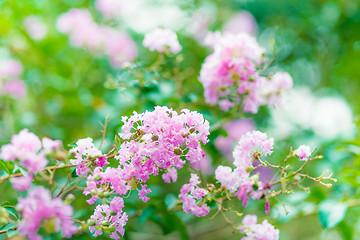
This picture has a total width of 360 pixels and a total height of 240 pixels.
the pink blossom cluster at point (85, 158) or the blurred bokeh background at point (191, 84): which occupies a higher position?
the blurred bokeh background at point (191, 84)

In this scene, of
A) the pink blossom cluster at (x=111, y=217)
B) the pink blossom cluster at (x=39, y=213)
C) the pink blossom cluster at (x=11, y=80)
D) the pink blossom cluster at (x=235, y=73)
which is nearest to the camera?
the pink blossom cluster at (x=39, y=213)

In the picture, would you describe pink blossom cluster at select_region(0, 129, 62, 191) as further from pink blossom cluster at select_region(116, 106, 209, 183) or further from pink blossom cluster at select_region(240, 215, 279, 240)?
pink blossom cluster at select_region(240, 215, 279, 240)

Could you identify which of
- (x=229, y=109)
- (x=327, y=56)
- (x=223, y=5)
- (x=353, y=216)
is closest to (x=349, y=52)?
(x=327, y=56)

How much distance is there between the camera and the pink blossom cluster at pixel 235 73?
1.20m

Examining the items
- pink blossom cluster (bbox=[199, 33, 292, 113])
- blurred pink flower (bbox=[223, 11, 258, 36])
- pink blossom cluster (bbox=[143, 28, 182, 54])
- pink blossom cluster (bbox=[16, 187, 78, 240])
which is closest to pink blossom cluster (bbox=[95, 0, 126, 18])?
blurred pink flower (bbox=[223, 11, 258, 36])

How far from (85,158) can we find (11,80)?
1.45 m

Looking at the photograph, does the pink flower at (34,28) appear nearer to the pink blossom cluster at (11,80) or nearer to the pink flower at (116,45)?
the pink blossom cluster at (11,80)

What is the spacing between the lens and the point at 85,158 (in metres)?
0.87

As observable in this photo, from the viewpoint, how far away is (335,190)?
4.65ft

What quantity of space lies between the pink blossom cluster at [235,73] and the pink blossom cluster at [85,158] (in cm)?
54

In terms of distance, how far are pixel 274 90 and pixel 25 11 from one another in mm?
1732

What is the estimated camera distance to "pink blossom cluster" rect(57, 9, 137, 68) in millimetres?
2078

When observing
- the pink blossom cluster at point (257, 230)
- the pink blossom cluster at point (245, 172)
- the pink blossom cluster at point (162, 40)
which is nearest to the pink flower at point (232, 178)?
the pink blossom cluster at point (245, 172)

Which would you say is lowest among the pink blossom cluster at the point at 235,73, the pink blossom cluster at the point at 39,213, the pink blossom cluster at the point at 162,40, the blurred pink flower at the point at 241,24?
the pink blossom cluster at the point at 39,213
